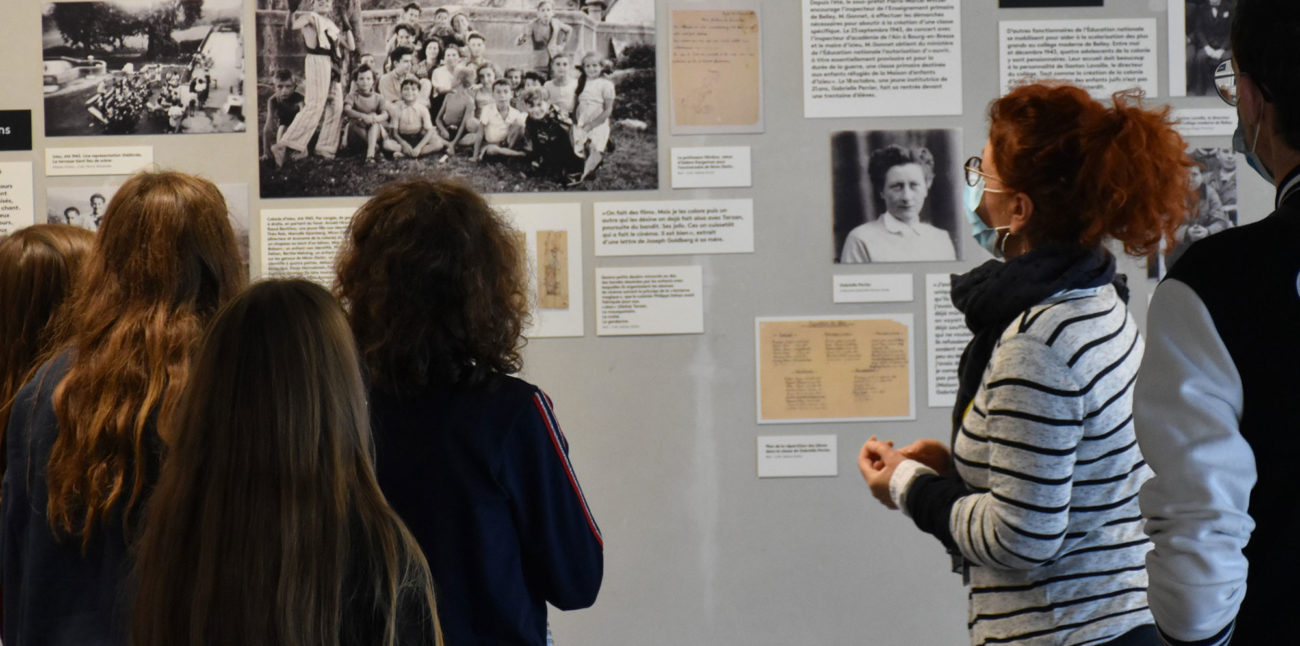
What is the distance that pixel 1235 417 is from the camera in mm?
1212

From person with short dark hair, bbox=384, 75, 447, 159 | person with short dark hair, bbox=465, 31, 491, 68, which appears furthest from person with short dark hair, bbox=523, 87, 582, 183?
person with short dark hair, bbox=384, 75, 447, 159

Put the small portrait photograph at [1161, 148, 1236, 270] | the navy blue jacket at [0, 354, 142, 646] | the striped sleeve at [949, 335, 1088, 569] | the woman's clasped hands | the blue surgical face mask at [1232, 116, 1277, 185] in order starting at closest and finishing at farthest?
1. the blue surgical face mask at [1232, 116, 1277, 185]
2. the striped sleeve at [949, 335, 1088, 569]
3. the navy blue jacket at [0, 354, 142, 646]
4. the woman's clasped hands
5. the small portrait photograph at [1161, 148, 1236, 270]

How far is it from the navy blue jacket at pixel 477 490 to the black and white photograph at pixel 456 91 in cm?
153

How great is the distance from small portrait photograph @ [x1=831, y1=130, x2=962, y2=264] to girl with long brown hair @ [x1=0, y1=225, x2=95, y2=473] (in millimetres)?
2022

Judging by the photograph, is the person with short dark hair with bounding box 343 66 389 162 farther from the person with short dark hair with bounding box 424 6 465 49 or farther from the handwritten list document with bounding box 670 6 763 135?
the handwritten list document with bounding box 670 6 763 135

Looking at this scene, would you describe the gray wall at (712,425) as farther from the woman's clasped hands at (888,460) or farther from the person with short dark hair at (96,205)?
the woman's clasped hands at (888,460)

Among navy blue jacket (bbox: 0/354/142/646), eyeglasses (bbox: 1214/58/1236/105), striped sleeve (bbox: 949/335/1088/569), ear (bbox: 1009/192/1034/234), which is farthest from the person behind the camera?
ear (bbox: 1009/192/1034/234)

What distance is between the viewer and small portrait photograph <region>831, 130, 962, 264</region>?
10.5 feet

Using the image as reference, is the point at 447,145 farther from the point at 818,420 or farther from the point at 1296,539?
the point at 1296,539

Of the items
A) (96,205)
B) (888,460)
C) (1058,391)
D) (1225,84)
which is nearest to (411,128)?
(96,205)

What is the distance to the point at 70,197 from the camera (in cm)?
321

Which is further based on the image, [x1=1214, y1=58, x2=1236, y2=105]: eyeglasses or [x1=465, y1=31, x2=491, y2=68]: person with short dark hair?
[x1=465, y1=31, x2=491, y2=68]: person with short dark hair

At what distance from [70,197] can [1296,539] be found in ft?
10.5

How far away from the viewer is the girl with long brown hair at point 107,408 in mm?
1777
